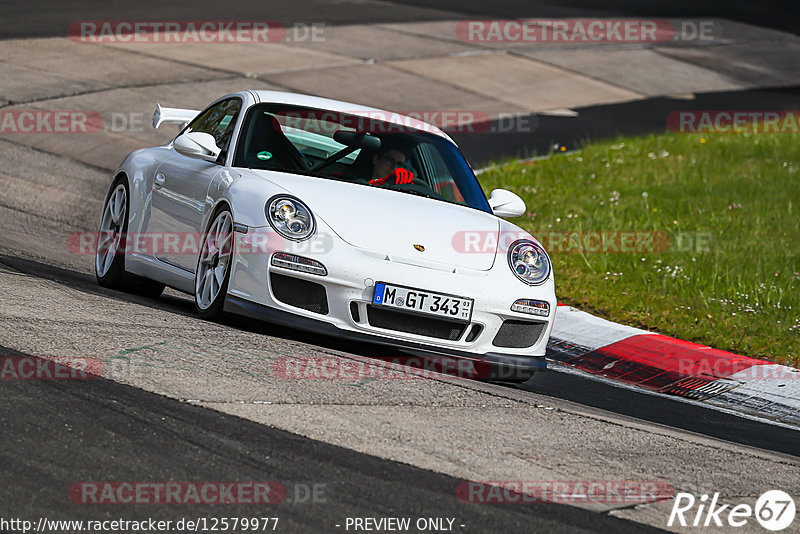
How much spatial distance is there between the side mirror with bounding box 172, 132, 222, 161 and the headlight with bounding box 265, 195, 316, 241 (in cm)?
96

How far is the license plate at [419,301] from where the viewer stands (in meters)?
6.32

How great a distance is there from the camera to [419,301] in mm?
6352

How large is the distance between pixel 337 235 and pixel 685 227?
5768 millimetres

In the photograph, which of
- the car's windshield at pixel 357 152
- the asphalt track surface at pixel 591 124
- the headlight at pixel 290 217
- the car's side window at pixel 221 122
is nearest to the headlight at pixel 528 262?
the car's windshield at pixel 357 152

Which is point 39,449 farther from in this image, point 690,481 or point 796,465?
point 796,465

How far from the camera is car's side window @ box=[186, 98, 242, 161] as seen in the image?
7.70 metres

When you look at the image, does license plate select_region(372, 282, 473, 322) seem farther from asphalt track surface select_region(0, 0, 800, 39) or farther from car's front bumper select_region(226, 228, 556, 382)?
asphalt track surface select_region(0, 0, 800, 39)

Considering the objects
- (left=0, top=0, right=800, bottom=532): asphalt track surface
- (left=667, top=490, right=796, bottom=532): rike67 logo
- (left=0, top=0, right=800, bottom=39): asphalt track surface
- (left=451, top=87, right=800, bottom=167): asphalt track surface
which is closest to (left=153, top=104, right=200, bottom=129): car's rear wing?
(left=0, top=0, right=800, bottom=532): asphalt track surface

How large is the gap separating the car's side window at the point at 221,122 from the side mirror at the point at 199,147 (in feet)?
0.23

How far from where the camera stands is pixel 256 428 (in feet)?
15.8

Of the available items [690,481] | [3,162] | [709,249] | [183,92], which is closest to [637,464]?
[690,481]

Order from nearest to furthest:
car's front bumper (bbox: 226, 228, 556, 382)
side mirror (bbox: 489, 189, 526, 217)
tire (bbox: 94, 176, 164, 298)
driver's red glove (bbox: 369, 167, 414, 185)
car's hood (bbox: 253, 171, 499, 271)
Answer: car's front bumper (bbox: 226, 228, 556, 382)
car's hood (bbox: 253, 171, 499, 271)
driver's red glove (bbox: 369, 167, 414, 185)
side mirror (bbox: 489, 189, 526, 217)
tire (bbox: 94, 176, 164, 298)

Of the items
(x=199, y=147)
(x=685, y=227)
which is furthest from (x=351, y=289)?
(x=685, y=227)

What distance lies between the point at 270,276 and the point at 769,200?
762 centimetres
